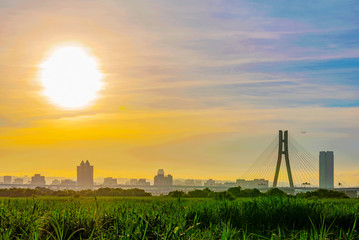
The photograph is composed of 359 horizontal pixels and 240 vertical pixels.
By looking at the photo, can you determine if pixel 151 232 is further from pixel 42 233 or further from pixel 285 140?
pixel 285 140

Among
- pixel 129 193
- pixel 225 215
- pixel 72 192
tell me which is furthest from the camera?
pixel 129 193

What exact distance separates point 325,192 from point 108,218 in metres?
15.5

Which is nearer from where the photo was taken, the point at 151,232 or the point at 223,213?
the point at 151,232

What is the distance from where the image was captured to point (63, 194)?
16125 millimetres

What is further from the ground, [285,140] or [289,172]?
[285,140]

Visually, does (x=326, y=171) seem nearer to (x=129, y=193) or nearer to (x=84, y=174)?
(x=84, y=174)

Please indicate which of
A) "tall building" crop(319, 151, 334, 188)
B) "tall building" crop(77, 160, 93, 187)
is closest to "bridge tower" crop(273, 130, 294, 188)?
"tall building" crop(319, 151, 334, 188)

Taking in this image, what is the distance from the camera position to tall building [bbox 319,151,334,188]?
268ft

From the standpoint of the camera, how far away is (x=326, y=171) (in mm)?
84500

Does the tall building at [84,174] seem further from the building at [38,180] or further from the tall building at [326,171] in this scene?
the tall building at [326,171]

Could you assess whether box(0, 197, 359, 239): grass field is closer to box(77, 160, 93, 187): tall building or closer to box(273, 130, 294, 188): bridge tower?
box(273, 130, 294, 188): bridge tower

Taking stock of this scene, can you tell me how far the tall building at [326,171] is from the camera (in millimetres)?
81688

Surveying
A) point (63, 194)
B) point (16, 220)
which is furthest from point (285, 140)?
point (16, 220)

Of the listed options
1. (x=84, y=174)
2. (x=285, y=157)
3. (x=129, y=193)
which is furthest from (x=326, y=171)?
(x=129, y=193)
